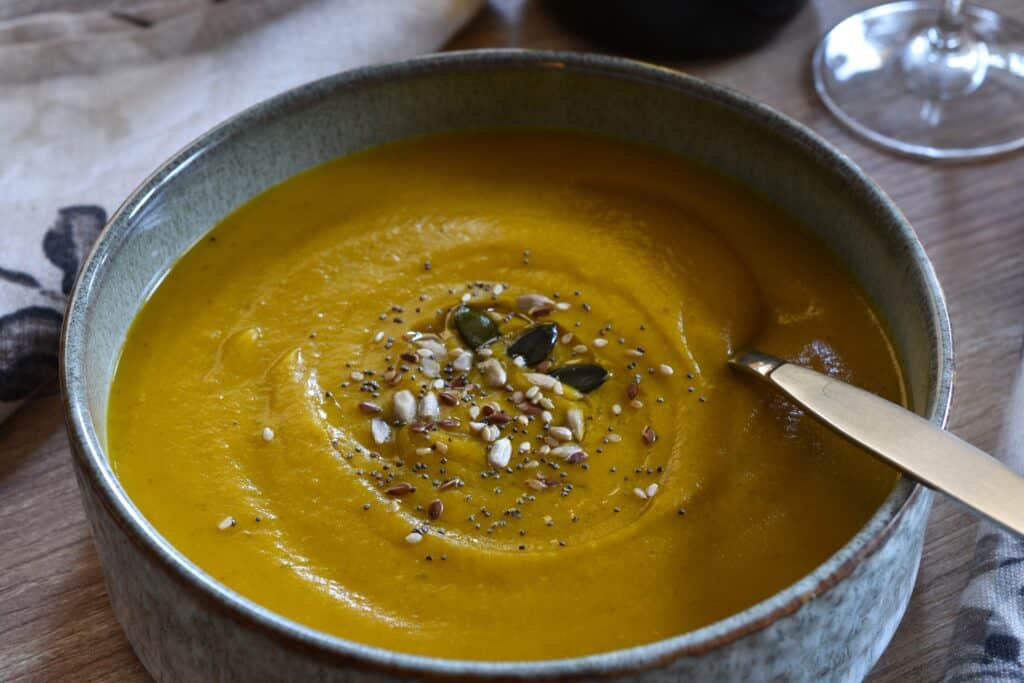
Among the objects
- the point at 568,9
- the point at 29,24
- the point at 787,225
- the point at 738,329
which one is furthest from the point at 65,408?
the point at 568,9

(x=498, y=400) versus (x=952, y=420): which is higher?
(x=498, y=400)

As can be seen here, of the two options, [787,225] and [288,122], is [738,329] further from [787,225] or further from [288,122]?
[288,122]

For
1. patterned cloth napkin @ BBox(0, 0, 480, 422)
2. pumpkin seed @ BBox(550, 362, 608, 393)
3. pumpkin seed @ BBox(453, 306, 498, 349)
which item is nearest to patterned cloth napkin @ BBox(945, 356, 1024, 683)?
pumpkin seed @ BBox(550, 362, 608, 393)

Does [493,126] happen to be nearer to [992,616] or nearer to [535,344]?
[535,344]

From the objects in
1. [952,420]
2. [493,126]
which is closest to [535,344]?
[493,126]

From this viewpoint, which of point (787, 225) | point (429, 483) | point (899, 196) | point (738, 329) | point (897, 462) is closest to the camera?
point (897, 462)

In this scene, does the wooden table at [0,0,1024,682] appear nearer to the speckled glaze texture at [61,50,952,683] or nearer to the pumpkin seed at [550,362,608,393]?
the speckled glaze texture at [61,50,952,683]
